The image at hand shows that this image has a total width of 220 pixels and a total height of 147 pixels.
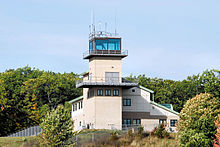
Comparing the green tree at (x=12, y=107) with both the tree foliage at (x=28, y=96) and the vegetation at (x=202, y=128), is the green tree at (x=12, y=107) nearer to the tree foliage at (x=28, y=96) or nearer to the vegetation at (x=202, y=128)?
the tree foliage at (x=28, y=96)

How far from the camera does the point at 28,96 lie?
10200cm

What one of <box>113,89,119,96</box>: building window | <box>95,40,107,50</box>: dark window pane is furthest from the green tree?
<box>95,40,107,50</box>: dark window pane

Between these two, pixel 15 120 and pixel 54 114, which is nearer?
pixel 54 114

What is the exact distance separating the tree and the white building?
71.3 feet

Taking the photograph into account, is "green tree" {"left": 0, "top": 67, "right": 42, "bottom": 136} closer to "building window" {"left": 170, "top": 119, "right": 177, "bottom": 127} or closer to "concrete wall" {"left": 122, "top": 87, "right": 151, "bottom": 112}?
"concrete wall" {"left": 122, "top": 87, "right": 151, "bottom": 112}

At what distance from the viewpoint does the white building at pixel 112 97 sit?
3051 inches

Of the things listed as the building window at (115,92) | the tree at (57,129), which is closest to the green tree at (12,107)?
the building window at (115,92)

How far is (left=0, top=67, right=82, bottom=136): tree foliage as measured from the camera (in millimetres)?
93938

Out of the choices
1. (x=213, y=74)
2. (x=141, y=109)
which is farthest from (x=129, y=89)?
(x=213, y=74)

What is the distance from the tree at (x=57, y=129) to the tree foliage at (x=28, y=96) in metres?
38.2

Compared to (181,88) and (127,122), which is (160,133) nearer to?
(127,122)

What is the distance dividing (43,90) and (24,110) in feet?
41.7

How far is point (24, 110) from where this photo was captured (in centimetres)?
9719

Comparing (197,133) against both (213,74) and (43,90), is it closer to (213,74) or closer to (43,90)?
(213,74)
